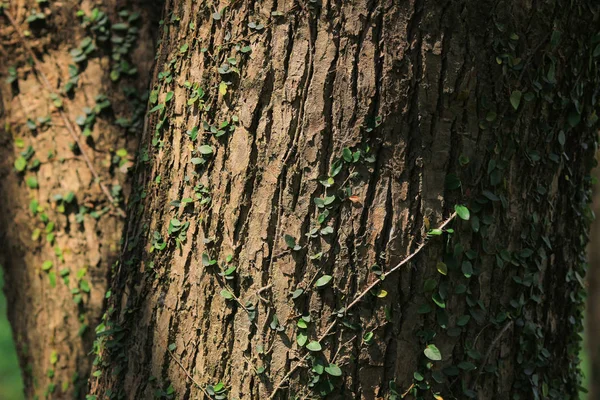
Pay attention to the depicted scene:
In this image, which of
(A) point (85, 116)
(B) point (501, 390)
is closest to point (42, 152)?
(A) point (85, 116)

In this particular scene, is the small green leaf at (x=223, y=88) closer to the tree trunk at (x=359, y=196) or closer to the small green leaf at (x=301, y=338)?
the tree trunk at (x=359, y=196)

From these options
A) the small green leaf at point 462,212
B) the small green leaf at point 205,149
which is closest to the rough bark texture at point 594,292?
the small green leaf at point 462,212

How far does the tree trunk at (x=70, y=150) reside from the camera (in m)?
2.50

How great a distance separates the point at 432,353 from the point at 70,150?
1601mm

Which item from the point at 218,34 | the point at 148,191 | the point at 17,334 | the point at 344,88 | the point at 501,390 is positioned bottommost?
the point at 17,334

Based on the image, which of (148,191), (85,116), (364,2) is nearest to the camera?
(364,2)

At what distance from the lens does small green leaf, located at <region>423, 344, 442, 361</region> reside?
1.63 m

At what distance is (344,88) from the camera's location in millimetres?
1586

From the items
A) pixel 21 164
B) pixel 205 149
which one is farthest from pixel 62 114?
pixel 205 149

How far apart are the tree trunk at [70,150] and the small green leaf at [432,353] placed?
53.6 inches

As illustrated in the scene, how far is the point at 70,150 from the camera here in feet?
8.21

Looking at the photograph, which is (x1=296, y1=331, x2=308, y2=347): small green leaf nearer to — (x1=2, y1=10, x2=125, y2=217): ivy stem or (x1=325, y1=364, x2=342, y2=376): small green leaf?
(x1=325, y1=364, x2=342, y2=376): small green leaf

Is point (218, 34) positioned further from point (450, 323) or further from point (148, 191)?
point (450, 323)

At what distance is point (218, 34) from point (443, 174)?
0.68m
